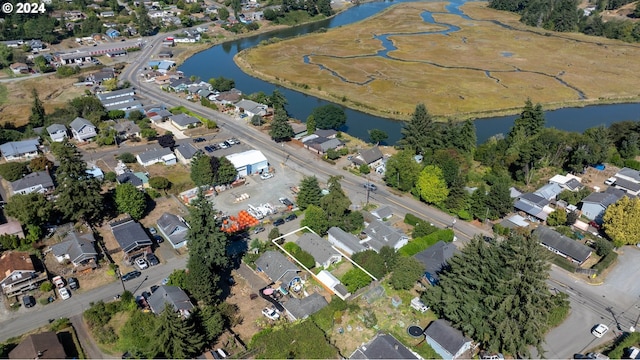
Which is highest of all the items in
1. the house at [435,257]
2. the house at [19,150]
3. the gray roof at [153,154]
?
the house at [435,257]

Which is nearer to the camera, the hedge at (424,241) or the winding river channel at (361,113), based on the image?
the hedge at (424,241)

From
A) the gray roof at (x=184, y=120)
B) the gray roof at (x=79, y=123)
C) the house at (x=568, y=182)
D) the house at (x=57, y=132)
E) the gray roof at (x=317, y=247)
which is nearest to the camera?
the gray roof at (x=317, y=247)

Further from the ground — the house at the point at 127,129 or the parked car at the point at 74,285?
the parked car at the point at 74,285

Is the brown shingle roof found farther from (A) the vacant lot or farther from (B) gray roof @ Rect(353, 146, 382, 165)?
(A) the vacant lot

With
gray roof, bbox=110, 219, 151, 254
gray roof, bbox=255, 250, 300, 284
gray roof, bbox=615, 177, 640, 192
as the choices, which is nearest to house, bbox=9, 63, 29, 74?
gray roof, bbox=110, 219, 151, 254

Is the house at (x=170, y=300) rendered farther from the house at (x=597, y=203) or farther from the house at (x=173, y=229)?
the house at (x=597, y=203)

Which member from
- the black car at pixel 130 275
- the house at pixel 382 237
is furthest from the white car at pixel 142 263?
the house at pixel 382 237

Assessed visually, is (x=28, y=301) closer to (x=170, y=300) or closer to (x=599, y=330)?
(x=170, y=300)

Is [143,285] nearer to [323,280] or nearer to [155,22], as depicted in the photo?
[323,280]

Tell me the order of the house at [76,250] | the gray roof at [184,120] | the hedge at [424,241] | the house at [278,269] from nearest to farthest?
the house at [278,269]
the house at [76,250]
the hedge at [424,241]
the gray roof at [184,120]
